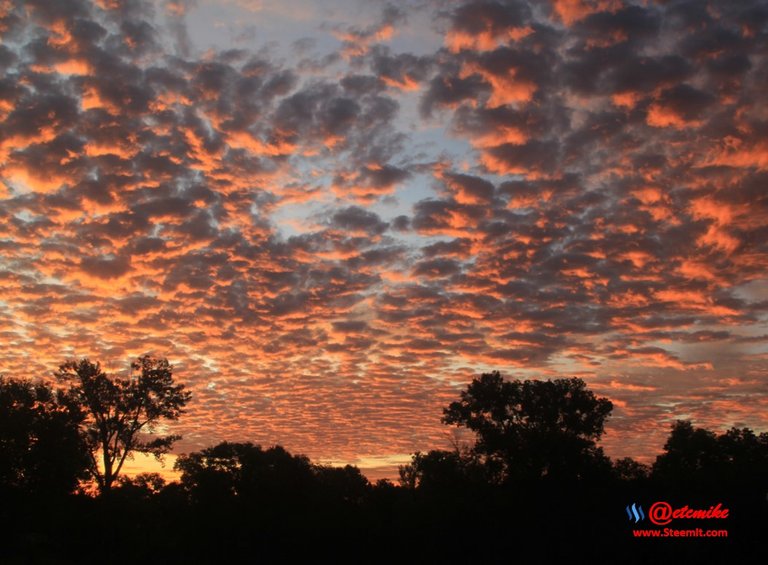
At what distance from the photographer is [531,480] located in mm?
43156

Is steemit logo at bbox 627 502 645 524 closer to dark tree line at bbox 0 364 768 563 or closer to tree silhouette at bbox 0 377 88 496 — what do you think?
dark tree line at bbox 0 364 768 563

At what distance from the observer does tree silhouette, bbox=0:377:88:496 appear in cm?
4512

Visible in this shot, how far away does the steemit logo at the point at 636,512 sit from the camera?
33062mm

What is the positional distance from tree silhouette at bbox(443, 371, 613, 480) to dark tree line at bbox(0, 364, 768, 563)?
124mm

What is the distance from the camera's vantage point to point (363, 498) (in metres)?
41.1

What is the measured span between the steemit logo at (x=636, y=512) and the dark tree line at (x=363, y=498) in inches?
27.3

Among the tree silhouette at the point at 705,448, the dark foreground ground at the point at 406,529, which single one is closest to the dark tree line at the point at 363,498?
the dark foreground ground at the point at 406,529

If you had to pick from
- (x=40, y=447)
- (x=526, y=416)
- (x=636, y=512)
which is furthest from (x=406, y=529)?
(x=40, y=447)

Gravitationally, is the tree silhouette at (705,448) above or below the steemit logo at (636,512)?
above

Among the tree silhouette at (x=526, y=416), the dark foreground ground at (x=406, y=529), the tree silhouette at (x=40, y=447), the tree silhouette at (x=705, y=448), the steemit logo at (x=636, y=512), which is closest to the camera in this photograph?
the dark foreground ground at (x=406, y=529)

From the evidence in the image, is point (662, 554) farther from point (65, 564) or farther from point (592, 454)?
point (65, 564)

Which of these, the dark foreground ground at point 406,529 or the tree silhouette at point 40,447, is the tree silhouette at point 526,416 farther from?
the tree silhouette at point 40,447

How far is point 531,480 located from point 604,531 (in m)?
10.7

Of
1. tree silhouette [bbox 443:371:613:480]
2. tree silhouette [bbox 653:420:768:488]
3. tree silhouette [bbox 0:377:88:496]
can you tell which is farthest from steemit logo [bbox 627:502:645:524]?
tree silhouette [bbox 0:377:88:496]
